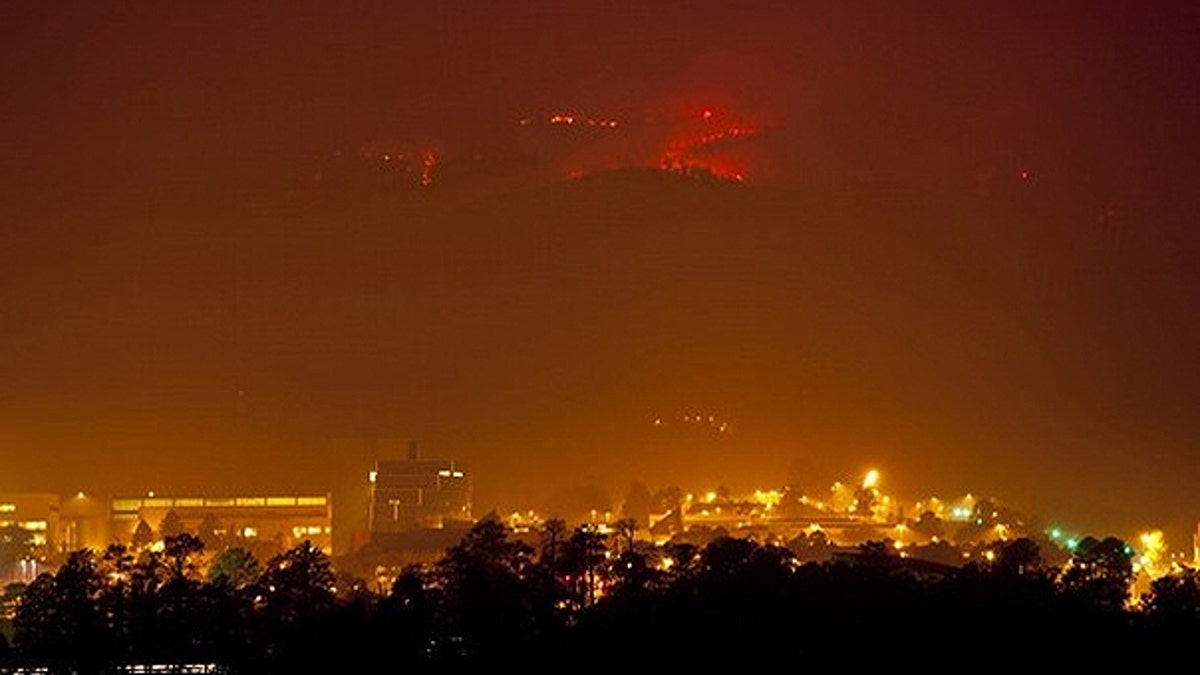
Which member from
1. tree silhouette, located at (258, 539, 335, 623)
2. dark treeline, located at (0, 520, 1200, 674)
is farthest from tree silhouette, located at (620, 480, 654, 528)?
dark treeline, located at (0, 520, 1200, 674)

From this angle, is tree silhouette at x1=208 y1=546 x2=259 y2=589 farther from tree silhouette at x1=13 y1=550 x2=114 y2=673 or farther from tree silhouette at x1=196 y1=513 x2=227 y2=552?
tree silhouette at x1=196 y1=513 x2=227 y2=552

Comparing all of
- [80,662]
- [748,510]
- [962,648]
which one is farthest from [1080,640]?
[748,510]

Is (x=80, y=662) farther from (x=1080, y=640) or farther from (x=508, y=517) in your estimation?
(x=508, y=517)

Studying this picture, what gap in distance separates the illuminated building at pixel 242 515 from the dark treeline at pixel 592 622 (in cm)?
2425

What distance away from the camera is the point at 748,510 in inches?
1640

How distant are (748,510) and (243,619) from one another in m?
24.8

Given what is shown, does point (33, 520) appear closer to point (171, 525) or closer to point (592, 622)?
point (171, 525)

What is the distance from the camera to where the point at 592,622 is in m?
17.2

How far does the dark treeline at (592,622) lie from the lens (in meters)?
16.4

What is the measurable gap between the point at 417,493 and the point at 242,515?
15.8ft

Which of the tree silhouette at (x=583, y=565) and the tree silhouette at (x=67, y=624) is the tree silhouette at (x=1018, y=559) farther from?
the tree silhouette at (x=67, y=624)

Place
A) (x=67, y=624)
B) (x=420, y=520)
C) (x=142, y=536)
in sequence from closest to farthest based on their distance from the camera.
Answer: (x=67, y=624) → (x=142, y=536) → (x=420, y=520)

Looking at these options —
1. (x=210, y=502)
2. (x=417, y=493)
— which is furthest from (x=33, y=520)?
(x=417, y=493)

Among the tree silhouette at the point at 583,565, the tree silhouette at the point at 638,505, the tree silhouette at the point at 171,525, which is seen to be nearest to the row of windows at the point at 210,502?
the tree silhouette at the point at 171,525
